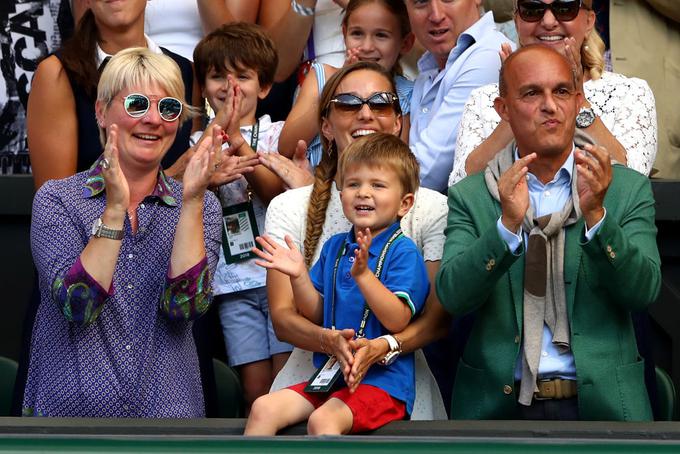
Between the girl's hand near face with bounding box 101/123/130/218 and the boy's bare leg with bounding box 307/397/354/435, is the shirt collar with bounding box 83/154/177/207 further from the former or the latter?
the boy's bare leg with bounding box 307/397/354/435

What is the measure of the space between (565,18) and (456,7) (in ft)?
1.94

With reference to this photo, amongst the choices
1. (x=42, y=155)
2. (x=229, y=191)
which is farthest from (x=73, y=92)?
(x=229, y=191)

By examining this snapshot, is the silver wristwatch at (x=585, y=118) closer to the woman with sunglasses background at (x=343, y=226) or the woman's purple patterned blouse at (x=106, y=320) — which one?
the woman with sunglasses background at (x=343, y=226)

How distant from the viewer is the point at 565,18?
179 inches

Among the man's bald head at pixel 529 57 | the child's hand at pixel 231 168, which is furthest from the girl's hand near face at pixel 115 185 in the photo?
the man's bald head at pixel 529 57

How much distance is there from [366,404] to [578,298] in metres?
0.69

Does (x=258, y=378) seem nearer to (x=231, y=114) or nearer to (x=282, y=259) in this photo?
(x=231, y=114)

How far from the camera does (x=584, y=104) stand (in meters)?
4.31

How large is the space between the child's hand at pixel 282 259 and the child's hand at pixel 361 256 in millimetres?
215

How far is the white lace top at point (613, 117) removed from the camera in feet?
14.3

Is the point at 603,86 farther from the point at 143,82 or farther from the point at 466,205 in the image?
the point at 143,82

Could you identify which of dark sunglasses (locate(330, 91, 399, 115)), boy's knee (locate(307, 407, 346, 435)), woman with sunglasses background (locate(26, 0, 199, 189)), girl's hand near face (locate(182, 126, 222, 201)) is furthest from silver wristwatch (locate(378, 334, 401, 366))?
woman with sunglasses background (locate(26, 0, 199, 189))

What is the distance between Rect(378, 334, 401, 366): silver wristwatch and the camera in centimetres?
380

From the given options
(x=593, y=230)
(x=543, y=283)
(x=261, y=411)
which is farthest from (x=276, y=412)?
(x=593, y=230)
